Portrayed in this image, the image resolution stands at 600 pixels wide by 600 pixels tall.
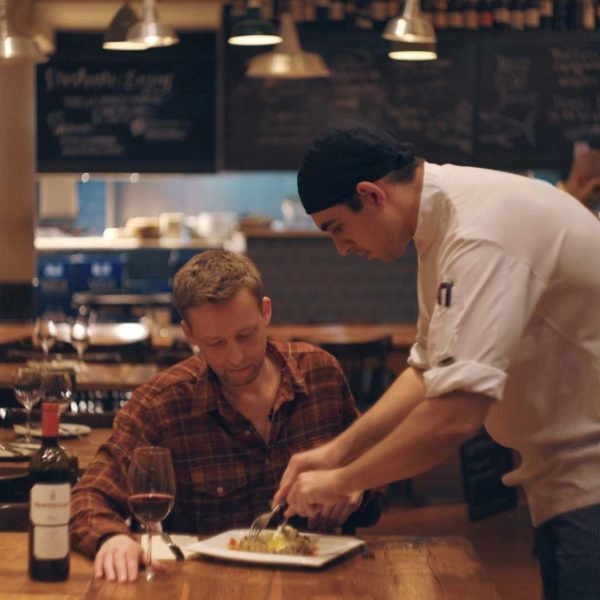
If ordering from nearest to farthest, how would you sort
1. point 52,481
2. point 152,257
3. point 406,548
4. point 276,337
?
point 52,481
point 406,548
point 276,337
point 152,257

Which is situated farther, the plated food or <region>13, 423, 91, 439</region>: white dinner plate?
<region>13, 423, 91, 439</region>: white dinner plate

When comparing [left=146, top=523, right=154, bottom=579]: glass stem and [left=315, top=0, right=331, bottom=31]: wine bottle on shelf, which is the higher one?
[left=315, top=0, right=331, bottom=31]: wine bottle on shelf

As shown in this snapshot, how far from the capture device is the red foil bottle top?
2271mm

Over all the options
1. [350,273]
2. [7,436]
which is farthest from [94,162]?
[7,436]

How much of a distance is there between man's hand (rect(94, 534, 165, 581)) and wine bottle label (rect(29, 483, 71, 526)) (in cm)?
16

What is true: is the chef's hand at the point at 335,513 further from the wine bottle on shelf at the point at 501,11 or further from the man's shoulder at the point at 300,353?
the wine bottle on shelf at the point at 501,11

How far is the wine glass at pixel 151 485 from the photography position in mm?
2316

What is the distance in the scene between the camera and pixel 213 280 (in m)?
2.82

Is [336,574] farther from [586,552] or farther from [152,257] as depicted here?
[152,257]

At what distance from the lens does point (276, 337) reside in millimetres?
6848

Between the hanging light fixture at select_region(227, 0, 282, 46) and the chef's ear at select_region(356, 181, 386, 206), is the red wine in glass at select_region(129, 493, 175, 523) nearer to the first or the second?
the chef's ear at select_region(356, 181, 386, 206)

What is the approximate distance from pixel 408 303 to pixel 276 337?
2602 mm

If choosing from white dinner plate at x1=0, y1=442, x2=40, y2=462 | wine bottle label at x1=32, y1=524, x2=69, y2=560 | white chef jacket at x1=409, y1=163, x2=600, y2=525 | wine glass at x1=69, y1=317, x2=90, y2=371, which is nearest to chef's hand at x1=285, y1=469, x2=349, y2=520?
white chef jacket at x1=409, y1=163, x2=600, y2=525

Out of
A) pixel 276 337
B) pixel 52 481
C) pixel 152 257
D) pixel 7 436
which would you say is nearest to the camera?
pixel 52 481
